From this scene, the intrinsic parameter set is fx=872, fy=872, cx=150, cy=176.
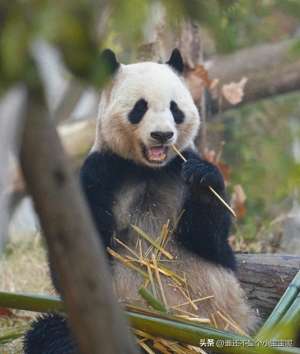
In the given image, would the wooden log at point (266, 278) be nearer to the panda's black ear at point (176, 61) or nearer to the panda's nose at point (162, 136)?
the panda's nose at point (162, 136)

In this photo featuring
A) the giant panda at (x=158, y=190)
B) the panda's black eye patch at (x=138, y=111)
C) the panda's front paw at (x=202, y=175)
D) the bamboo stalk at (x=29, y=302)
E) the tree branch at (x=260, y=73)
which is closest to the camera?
the bamboo stalk at (x=29, y=302)

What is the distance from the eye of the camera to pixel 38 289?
6.11m

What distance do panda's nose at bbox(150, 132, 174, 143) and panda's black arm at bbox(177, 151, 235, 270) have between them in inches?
6.2

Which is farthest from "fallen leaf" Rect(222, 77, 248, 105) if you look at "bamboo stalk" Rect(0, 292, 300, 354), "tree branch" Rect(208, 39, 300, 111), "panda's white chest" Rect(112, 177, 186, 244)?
"bamboo stalk" Rect(0, 292, 300, 354)

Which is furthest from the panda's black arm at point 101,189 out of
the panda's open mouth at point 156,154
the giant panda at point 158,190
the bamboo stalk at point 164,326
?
the bamboo stalk at point 164,326

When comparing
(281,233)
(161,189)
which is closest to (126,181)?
(161,189)

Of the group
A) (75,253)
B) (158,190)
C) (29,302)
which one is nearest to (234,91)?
(158,190)

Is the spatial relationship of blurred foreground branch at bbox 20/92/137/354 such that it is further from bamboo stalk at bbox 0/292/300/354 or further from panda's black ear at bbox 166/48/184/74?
panda's black ear at bbox 166/48/184/74

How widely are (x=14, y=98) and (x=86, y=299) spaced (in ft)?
1.32

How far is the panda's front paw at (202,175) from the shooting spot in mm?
4145

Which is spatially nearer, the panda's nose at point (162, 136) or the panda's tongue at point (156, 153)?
the panda's nose at point (162, 136)

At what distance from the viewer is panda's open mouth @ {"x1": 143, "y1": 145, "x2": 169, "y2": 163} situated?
434 centimetres

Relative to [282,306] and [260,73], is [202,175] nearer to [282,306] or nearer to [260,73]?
[282,306]

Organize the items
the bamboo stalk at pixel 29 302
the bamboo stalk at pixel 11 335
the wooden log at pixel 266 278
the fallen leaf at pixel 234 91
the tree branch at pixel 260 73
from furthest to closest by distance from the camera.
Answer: the tree branch at pixel 260 73 < the fallen leaf at pixel 234 91 < the wooden log at pixel 266 278 < the bamboo stalk at pixel 11 335 < the bamboo stalk at pixel 29 302
